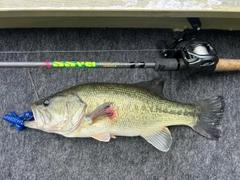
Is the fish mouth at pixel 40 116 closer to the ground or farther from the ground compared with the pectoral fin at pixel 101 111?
closer to the ground

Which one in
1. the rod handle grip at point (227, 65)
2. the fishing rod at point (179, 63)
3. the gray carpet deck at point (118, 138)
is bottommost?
the gray carpet deck at point (118, 138)

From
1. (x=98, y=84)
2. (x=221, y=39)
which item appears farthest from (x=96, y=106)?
(x=221, y=39)

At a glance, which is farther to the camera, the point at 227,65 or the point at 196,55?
the point at 227,65

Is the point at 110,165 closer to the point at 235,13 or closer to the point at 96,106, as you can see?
the point at 96,106

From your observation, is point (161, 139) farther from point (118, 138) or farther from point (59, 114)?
point (59, 114)

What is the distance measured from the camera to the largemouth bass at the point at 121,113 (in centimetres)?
125

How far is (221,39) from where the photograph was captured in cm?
159

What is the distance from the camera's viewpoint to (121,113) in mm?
1275

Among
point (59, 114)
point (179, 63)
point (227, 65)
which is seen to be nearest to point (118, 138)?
point (59, 114)

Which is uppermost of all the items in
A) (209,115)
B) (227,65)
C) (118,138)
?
(227,65)

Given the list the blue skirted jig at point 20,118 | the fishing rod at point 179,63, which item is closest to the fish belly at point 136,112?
the fishing rod at point 179,63

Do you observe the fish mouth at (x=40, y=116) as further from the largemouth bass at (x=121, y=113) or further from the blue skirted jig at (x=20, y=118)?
the blue skirted jig at (x=20, y=118)

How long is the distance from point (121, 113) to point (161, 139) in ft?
0.69

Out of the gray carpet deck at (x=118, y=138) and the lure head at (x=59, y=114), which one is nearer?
the lure head at (x=59, y=114)
